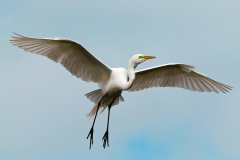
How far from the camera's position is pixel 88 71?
1141 centimetres

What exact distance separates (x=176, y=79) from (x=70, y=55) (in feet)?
12.0

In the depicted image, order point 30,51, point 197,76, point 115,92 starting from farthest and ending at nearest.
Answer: point 197,76 < point 115,92 < point 30,51

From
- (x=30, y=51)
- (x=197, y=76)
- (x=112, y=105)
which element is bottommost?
(x=112, y=105)

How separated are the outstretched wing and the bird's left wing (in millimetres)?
1304

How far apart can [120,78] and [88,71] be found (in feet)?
3.63

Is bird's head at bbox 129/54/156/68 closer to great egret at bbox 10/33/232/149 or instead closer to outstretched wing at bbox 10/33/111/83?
great egret at bbox 10/33/232/149

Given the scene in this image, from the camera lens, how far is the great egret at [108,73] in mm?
10430

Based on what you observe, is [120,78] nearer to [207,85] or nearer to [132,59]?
[132,59]

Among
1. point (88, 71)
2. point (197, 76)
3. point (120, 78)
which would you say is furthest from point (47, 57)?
point (197, 76)

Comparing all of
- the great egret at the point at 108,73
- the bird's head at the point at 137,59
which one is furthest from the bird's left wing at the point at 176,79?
the bird's head at the point at 137,59

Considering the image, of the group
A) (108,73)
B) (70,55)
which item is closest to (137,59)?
(108,73)

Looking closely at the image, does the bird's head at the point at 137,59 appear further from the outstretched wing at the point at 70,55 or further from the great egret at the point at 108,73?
the outstretched wing at the point at 70,55

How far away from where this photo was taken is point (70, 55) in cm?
1086

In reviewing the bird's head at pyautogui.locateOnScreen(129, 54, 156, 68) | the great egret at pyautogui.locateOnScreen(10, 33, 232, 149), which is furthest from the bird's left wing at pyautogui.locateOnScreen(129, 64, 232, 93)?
the bird's head at pyautogui.locateOnScreen(129, 54, 156, 68)
